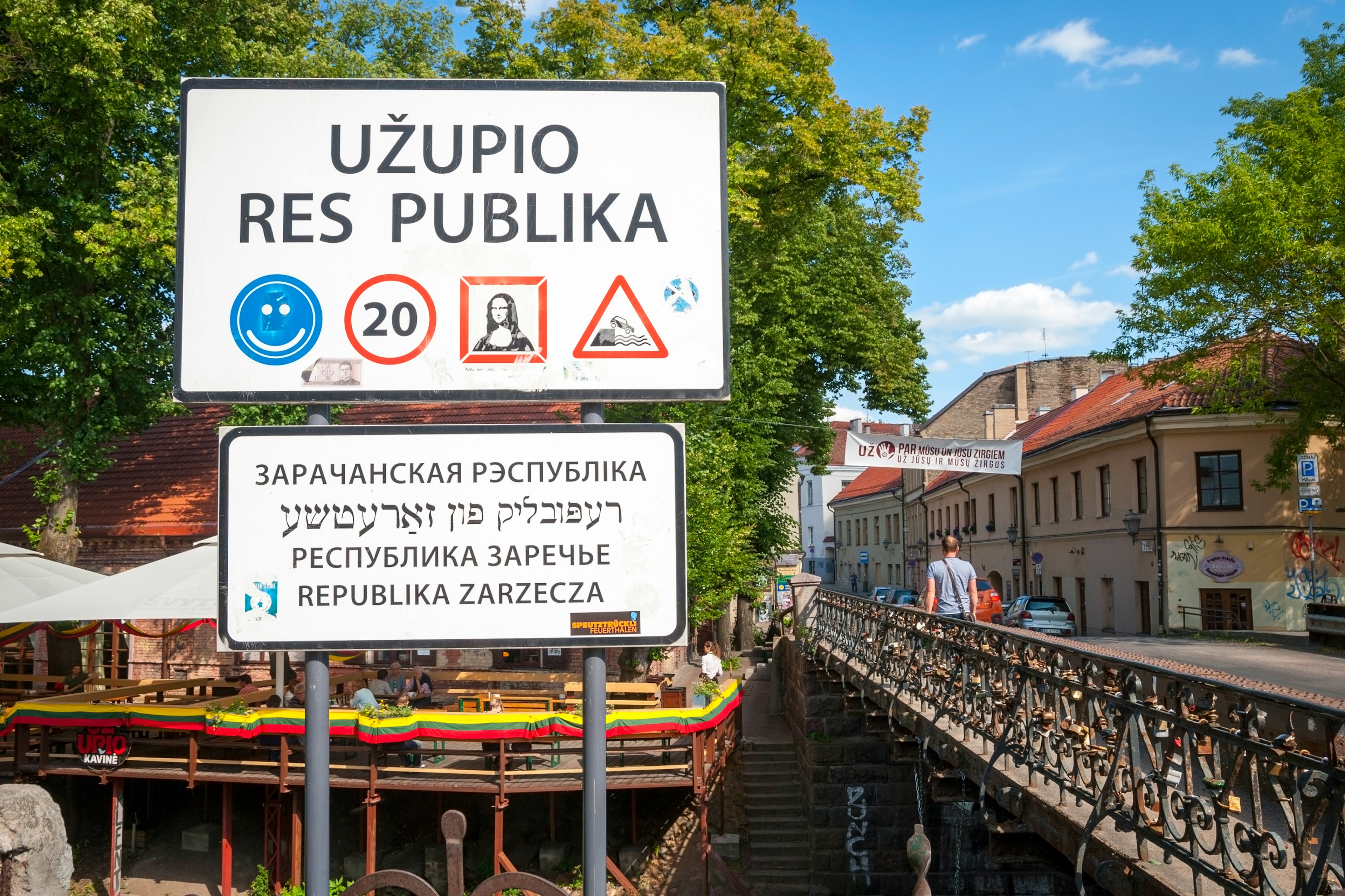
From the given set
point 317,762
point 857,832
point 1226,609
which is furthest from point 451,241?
point 1226,609

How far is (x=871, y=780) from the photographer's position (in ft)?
59.6

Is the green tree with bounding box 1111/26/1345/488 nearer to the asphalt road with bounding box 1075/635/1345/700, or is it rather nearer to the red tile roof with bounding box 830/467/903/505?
the asphalt road with bounding box 1075/635/1345/700

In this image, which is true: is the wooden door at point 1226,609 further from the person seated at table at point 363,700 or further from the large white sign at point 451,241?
the large white sign at point 451,241

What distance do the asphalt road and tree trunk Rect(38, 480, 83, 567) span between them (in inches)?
661

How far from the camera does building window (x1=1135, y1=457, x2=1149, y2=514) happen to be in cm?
2886

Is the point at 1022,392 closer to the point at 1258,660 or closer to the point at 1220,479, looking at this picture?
the point at 1220,479

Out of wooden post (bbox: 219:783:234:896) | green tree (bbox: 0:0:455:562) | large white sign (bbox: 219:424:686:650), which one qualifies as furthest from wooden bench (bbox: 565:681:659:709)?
large white sign (bbox: 219:424:686:650)

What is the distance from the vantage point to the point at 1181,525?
1077 inches

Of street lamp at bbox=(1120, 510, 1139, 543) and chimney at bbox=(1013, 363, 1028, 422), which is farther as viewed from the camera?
chimney at bbox=(1013, 363, 1028, 422)

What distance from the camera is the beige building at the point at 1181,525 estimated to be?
26.5 metres

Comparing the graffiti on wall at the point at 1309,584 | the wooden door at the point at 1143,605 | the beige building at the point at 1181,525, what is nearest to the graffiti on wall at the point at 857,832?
the beige building at the point at 1181,525

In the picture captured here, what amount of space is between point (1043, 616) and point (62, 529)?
23653 mm

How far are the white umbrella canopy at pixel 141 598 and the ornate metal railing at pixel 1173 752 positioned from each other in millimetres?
8627

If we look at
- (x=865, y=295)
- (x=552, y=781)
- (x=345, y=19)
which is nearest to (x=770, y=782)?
(x=552, y=781)
